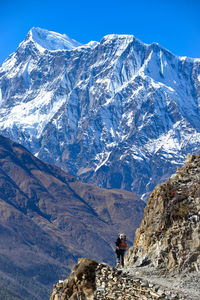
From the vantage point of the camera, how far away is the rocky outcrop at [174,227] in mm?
26828

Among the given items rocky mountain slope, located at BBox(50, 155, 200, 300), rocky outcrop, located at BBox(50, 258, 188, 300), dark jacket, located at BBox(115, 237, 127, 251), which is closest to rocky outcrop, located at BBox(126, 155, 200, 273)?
rocky mountain slope, located at BBox(50, 155, 200, 300)

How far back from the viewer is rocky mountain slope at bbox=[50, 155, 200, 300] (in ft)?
80.6

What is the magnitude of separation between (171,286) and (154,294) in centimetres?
161

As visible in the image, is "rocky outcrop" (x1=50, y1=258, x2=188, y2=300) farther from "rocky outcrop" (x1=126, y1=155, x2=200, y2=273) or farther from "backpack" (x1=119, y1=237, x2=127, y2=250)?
"backpack" (x1=119, y1=237, x2=127, y2=250)

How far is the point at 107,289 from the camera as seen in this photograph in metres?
25.3

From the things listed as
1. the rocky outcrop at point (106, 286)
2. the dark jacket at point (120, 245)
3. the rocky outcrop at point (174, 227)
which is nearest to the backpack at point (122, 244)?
the dark jacket at point (120, 245)

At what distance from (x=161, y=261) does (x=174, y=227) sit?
1699 mm

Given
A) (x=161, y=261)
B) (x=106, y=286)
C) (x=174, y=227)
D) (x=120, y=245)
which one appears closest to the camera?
(x=106, y=286)

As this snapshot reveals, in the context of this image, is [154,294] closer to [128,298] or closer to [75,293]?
[128,298]

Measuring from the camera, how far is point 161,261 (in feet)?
89.5

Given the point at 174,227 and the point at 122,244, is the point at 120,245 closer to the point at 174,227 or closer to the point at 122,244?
the point at 122,244

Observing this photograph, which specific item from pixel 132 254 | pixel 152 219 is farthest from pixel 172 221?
pixel 132 254

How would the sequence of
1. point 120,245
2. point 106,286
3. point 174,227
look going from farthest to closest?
point 120,245 < point 174,227 < point 106,286

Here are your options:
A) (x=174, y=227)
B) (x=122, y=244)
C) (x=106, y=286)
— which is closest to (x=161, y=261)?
(x=174, y=227)
